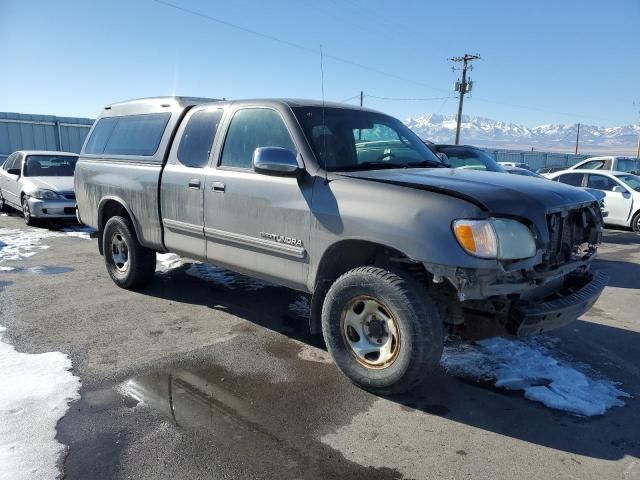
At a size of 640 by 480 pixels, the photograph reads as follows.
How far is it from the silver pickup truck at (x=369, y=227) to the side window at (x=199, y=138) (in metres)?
0.02

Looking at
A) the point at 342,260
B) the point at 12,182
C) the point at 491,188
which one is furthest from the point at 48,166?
the point at 491,188

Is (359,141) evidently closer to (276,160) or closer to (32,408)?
(276,160)

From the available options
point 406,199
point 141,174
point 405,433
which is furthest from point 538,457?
point 141,174

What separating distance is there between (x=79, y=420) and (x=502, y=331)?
2.62 m

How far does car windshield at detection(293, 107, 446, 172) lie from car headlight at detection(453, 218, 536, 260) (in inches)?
45.1

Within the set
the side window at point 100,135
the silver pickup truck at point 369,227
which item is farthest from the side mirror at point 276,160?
the side window at point 100,135

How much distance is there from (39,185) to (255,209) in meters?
8.53

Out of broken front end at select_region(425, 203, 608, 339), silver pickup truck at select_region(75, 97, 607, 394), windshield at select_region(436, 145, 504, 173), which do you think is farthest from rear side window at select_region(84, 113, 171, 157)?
windshield at select_region(436, 145, 504, 173)

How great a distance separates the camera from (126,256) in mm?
5641

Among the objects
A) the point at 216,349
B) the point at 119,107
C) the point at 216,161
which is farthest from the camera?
the point at 119,107

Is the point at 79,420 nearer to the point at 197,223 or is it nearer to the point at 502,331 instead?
the point at 197,223

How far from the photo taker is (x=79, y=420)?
115 inches

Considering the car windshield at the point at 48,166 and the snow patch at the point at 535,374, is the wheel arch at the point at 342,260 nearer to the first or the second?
the snow patch at the point at 535,374

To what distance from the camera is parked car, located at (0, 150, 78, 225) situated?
10031 millimetres
